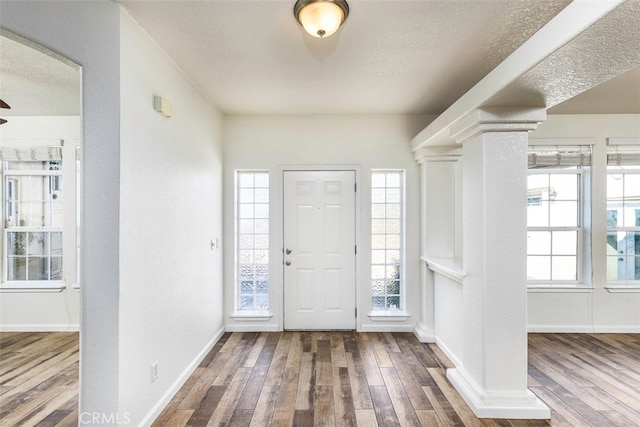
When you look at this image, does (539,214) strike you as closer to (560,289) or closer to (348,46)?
(560,289)

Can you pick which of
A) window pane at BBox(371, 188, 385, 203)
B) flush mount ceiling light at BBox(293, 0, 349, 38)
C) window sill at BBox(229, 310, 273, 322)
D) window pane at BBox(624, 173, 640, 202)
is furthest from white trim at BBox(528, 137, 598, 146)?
window sill at BBox(229, 310, 273, 322)

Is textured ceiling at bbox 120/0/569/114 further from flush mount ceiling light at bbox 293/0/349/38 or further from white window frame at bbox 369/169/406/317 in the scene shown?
white window frame at bbox 369/169/406/317

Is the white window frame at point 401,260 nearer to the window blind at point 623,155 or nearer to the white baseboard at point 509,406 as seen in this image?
the white baseboard at point 509,406

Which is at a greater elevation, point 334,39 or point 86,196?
point 334,39

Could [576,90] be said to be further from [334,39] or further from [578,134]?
[578,134]

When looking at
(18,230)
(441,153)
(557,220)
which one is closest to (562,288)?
(557,220)

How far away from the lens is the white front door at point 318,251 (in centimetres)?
366

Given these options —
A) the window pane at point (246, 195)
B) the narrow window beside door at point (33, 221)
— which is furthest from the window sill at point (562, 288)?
the narrow window beside door at point (33, 221)

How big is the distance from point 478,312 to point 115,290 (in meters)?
2.38

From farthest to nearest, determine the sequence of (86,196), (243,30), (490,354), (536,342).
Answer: (536,342), (490,354), (243,30), (86,196)

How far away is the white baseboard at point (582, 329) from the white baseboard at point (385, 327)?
4.83 feet

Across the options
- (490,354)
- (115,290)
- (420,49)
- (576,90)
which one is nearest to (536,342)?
(490,354)

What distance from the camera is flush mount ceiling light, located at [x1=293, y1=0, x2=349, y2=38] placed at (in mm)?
1587

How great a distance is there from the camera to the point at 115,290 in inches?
66.4
